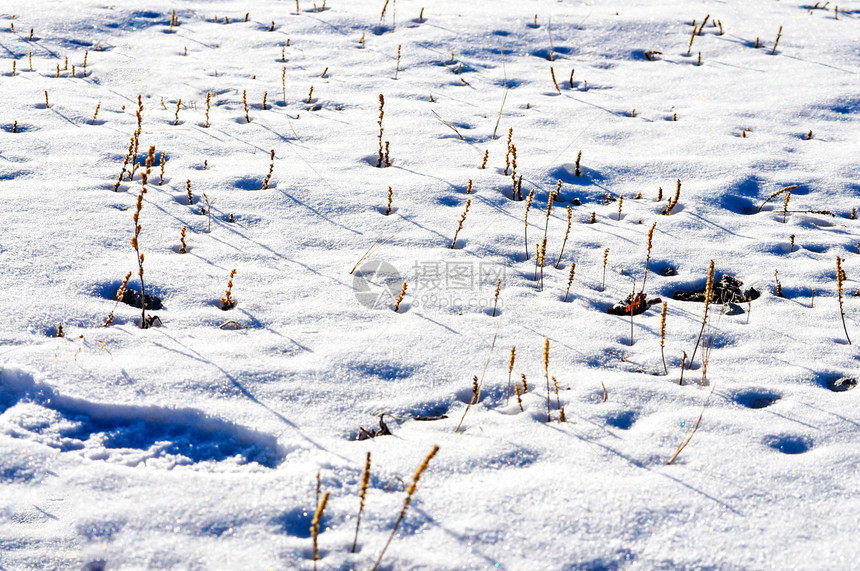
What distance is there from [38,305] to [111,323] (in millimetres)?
350

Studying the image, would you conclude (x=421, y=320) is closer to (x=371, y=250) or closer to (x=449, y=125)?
(x=371, y=250)

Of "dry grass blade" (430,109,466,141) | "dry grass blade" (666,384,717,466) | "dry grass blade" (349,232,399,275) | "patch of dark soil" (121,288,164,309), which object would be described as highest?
"dry grass blade" (430,109,466,141)

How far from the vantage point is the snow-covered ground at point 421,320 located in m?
1.97

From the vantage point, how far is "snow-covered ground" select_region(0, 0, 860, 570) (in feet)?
6.45

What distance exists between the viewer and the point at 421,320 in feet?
9.90

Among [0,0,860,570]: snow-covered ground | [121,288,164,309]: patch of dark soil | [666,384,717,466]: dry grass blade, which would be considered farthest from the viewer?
[121,288,164,309]: patch of dark soil

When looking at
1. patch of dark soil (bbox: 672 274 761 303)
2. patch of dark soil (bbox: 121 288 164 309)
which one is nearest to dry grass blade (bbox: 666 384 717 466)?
patch of dark soil (bbox: 672 274 761 303)

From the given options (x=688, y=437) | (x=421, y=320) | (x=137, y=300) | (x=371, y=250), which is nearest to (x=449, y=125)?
(x=371, y=250)

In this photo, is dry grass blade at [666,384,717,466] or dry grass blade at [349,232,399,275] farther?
dry grass blade at [349,232,399,275]

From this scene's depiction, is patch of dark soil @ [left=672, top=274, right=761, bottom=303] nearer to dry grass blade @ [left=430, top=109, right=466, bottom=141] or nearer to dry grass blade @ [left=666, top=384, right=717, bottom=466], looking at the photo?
dry grass blade @ [left=666, top=384, right=717, bottom=466]

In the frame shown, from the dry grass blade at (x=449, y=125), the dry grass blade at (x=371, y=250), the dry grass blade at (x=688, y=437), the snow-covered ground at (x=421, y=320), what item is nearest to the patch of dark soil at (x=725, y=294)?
the snow-covered ground at (x=421, y=320)

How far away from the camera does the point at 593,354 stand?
283cm

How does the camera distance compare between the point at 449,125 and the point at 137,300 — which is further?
the point at 449,125

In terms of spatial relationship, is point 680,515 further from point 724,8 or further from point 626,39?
point 724,8
